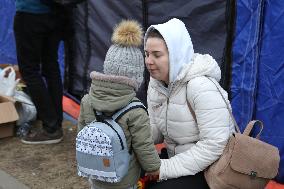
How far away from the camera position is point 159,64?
2.58m

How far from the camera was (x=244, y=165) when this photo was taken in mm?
2463

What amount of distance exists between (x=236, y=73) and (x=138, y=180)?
1.50m

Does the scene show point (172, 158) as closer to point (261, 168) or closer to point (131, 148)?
point (131, 148)

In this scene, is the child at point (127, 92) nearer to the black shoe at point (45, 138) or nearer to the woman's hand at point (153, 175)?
the woman's hand at point (153, 175)

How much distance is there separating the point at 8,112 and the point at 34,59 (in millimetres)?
691

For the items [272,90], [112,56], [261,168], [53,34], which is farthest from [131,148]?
[53,34]

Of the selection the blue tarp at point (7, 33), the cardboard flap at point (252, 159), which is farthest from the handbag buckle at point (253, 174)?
the blue tarp at point (7, 33)

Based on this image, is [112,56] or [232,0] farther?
[232,0]

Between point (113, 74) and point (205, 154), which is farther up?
point (113, 74)

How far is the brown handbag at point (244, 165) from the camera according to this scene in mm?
2469

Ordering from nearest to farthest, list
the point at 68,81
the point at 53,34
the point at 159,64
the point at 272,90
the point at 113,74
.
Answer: the point at 113,74
the point at 159,64
the point at 272,90
the point at 53,34
the point at 68,81

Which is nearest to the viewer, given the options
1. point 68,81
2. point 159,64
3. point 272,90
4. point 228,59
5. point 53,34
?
point 159,64

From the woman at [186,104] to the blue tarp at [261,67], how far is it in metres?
0.99

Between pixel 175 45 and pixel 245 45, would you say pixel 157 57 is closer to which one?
pixel 175 45
